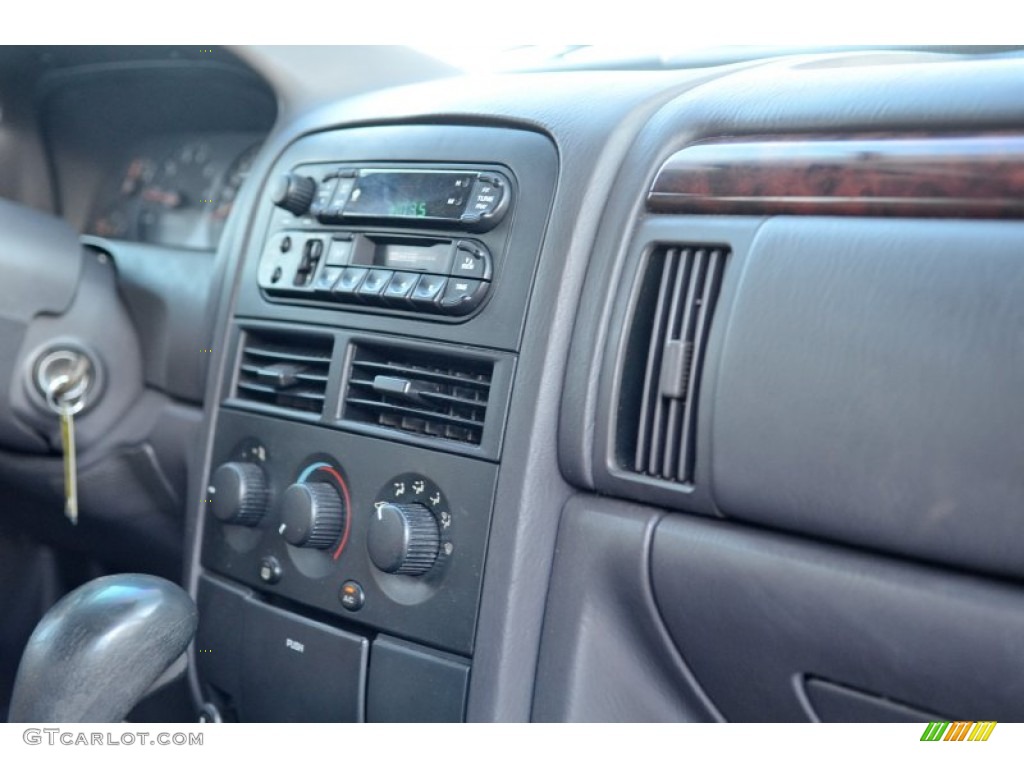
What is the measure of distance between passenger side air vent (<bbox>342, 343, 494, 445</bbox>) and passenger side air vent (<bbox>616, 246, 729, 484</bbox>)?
0.16m

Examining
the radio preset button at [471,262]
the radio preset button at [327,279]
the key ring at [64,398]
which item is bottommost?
the key ring at [64,398]

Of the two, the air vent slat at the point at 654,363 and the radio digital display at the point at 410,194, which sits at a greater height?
the radio digital display at the point at 410,194

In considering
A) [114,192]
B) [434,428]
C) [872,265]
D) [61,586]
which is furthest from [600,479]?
[114,192]

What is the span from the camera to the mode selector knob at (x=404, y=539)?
1208 mm

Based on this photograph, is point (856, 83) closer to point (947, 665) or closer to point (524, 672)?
point (947, 665)

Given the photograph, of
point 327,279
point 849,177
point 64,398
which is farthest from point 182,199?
point 849,177

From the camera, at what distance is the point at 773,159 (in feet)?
3.51

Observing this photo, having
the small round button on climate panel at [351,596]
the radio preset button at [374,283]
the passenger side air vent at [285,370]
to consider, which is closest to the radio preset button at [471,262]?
the radio preset button at [374,283]

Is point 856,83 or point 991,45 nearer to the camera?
point 856,83

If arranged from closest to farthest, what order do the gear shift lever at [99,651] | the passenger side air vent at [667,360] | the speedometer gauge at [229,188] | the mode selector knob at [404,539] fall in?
the gear shift lever at [99,651]
the passenger side air vent at [667,360]
the mode selector knob at [404,539]
the speedometer gauge at [229,188]

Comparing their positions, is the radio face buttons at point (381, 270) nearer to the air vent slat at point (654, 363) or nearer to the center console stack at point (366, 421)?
the center console stack at point (366, 421)

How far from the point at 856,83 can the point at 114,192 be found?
145 centimetres

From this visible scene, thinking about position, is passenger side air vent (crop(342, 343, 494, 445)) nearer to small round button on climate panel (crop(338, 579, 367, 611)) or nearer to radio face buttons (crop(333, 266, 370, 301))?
radio face buttons (crop(333, 266, 370, 301))
